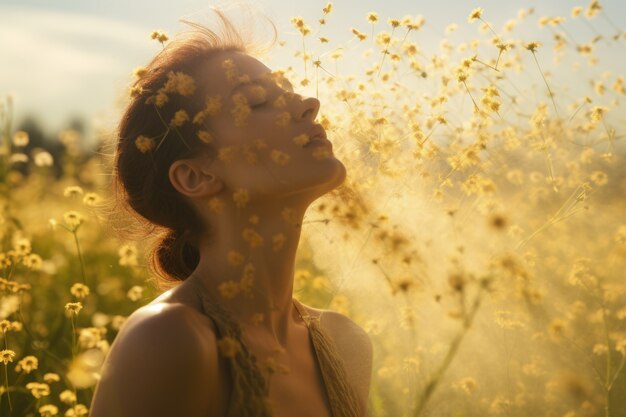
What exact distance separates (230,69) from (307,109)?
22 centimetres

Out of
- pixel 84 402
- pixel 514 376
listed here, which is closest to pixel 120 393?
pixel 84 402

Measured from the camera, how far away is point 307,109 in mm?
1934

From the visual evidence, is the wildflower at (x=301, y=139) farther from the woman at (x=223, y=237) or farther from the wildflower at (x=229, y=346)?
the wildflower at (x=229, y=346)

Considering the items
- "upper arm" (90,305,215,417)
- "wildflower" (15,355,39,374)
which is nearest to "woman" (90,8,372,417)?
"upper arm" (90,305,215,417)

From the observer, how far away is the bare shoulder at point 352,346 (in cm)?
230

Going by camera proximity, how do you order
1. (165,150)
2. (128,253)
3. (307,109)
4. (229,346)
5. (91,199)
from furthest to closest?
1. (128,253)
2. (91,199)
3. (165,150)
4. (307,109)
5. (229,346)

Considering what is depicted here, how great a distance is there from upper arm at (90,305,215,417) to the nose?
59 centimetres

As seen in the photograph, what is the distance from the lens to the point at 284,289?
81.4 inches

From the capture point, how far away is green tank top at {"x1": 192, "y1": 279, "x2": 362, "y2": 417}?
5.43ft

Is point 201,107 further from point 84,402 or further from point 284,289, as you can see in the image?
point 84,402

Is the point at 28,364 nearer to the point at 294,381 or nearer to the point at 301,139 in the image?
the point at 294,381

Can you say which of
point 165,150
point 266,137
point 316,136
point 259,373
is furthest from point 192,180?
point 259,373

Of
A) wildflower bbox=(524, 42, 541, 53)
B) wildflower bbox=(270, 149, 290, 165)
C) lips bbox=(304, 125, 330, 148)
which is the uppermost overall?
wildflower bbox=(524, 42, 541, 53)

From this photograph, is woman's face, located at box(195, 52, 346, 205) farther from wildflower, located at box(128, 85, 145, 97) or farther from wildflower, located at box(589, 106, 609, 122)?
wildflower, located at box(589, 106, 609, 122)
